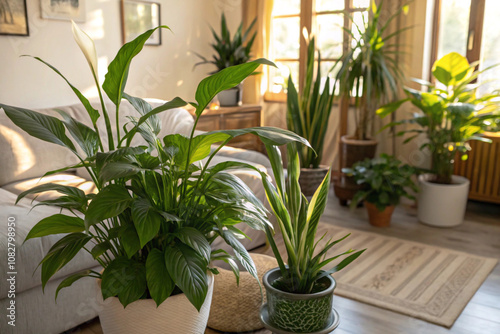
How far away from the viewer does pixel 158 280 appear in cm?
119

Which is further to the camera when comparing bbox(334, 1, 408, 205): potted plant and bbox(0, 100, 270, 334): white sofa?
bbox(334, 1, 408, 205): potted plant

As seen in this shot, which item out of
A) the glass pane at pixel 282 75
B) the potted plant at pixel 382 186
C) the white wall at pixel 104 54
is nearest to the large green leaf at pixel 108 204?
the white wall at pixel 104 54

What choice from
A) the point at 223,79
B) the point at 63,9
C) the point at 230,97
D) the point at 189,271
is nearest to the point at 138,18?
the point at 63,9

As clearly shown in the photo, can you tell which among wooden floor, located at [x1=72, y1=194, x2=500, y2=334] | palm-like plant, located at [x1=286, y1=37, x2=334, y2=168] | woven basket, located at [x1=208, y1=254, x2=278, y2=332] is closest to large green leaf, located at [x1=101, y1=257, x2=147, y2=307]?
Answer: woven basket, located at [x1=208, y1=254, x2=278, y2=332]

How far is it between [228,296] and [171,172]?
2.62 ft

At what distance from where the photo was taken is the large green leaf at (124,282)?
121cm

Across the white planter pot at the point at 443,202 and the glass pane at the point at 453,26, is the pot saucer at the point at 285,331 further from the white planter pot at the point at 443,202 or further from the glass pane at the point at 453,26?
the glass pane at the point at 453,26

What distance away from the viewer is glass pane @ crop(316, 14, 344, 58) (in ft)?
13.8

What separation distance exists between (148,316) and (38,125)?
58 centimetres

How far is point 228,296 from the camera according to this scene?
6.31 feet

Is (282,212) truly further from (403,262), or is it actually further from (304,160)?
(304,160)

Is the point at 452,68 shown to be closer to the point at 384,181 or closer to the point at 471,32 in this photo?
the point at 471,32

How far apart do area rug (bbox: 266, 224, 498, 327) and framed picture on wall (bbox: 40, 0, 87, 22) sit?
2.04 meters

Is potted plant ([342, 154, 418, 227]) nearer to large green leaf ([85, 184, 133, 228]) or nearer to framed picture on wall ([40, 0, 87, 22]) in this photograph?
framed picture on wall ([40, 0, 87, 22])
